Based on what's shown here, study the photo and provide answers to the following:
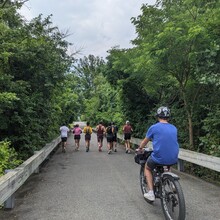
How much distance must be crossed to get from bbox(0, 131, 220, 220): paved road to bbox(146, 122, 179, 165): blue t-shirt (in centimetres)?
106

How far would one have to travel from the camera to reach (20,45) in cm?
1255

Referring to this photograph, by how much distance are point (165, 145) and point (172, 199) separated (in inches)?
39.0

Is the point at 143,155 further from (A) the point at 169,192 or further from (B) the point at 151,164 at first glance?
(A) the point at 169,192

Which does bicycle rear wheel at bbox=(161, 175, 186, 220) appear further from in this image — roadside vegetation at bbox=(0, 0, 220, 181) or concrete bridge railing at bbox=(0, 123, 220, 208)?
roadside vegetation at bbox=(0, 0, 220, 181)

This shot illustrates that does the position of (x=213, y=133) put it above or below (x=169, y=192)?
above

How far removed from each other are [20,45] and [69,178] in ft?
18.5

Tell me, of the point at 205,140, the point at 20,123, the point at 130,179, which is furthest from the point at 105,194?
the point at 20,123

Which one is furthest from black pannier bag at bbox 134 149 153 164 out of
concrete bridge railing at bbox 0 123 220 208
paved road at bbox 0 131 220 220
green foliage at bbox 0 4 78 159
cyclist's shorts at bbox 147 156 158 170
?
green foliage at bbox 0 4 78 159

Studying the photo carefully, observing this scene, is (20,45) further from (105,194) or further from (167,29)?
(105,194)

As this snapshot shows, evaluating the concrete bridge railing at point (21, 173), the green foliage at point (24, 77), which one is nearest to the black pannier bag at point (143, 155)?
the concrete bridge railing at point (21, 173)

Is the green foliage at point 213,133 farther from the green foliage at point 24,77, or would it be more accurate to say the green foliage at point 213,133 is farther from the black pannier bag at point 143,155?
the green foliage at point 24,77

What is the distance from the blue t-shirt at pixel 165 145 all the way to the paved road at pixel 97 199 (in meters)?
1.06

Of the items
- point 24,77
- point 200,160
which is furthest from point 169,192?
point 24,77

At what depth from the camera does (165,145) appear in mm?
6008
